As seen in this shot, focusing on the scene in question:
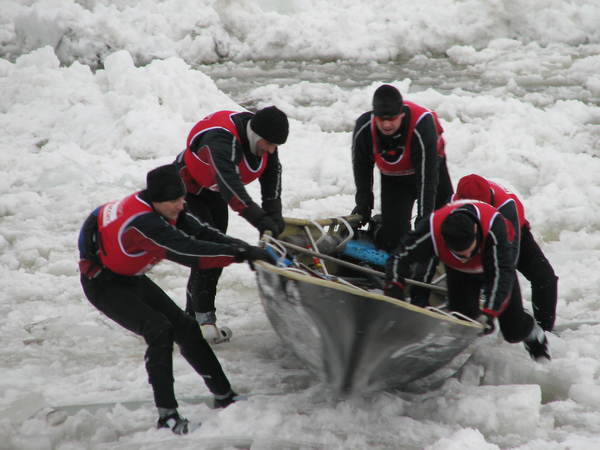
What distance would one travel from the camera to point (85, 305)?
5453 mm

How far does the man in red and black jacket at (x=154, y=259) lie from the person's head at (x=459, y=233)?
92 centimetres

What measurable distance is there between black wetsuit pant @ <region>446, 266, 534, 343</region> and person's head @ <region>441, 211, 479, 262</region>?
1.67ft

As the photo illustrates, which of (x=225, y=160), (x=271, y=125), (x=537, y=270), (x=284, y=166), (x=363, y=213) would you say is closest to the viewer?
(x=271, y=125)

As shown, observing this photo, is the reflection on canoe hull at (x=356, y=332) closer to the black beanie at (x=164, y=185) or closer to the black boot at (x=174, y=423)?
the black beanie at (x=164, y=185)

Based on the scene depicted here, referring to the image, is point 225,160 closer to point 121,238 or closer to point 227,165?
point 227,165

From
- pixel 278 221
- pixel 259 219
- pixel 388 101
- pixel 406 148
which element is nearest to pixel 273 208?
pixel 278 221

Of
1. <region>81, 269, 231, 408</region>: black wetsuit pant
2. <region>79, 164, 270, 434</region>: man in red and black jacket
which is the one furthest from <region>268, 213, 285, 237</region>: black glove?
<region>81, 269, 231, 408</region>: black wetsuit pant

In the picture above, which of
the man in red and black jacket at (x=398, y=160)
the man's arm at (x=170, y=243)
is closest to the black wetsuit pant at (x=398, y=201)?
the man in red and black jacket at (x=398, y=160)

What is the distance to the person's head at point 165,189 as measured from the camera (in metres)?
3.37

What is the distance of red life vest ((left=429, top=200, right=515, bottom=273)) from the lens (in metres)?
3.72

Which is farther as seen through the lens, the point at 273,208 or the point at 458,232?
the point at 273,208

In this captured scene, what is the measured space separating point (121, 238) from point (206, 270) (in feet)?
4.01

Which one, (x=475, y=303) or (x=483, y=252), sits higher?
(x=483, y=252)

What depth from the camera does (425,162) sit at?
448cm
